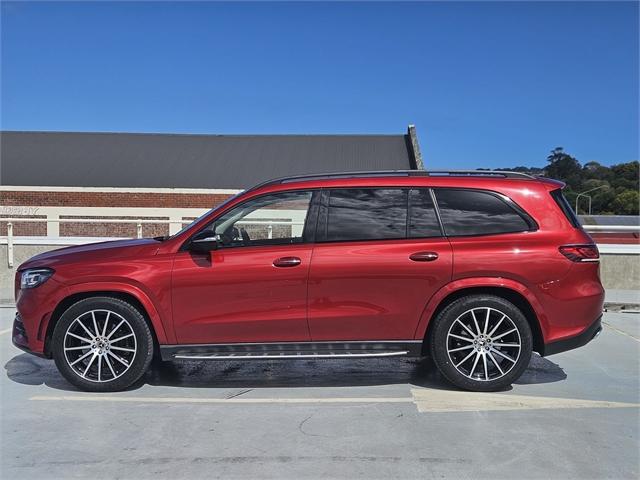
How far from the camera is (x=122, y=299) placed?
5199 mm

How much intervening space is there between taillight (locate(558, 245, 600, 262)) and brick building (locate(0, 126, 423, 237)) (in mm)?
17227

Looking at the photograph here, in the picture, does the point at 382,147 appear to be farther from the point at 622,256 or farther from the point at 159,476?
the point at 159,476

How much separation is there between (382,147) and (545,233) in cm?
2860

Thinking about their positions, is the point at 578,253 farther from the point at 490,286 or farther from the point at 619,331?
the point at 619,331

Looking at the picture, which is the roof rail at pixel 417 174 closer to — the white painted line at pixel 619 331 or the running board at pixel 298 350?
the running board at pixel 298 350

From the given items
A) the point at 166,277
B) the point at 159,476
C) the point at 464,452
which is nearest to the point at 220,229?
the point at 166,277

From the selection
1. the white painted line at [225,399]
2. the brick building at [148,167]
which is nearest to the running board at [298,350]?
the white painted line at [225,399]

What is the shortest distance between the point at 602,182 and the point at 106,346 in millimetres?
80640

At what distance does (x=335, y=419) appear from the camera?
179 inches

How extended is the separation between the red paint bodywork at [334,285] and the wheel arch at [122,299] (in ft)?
0.05

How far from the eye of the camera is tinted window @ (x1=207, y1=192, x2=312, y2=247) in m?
5.22

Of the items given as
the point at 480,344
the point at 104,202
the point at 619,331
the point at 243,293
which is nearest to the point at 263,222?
the point at 243,293

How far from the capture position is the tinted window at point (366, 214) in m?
5.20

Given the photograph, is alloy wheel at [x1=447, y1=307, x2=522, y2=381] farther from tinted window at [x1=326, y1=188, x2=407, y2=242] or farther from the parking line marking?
tinted window at [x1=326, y1=188, x2=407, y2=242]
